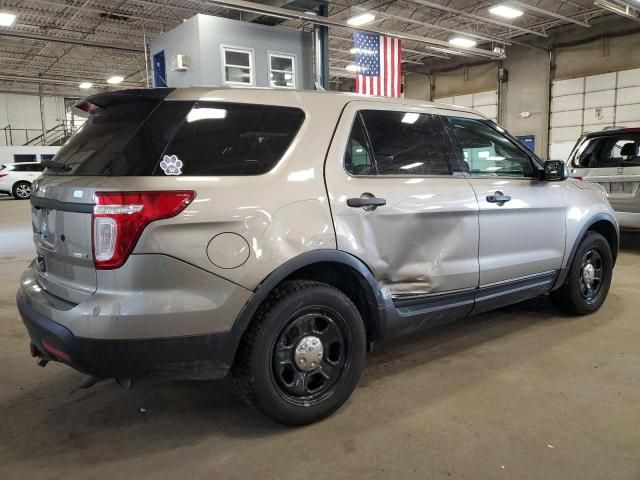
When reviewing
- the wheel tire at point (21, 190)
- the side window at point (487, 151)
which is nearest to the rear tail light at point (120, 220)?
the side window at point (487, 151)

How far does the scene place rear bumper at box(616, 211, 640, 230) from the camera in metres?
6.63

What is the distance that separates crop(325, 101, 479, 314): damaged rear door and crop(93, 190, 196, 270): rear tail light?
2.89ft

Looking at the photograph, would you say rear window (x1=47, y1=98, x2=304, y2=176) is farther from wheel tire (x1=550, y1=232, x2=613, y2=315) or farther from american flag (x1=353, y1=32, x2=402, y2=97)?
american flag (x1=353, y1=32, x2=402, y2=97)

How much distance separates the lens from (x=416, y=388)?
2953 millimetres

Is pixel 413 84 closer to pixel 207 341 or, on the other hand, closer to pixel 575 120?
pixel 575 120

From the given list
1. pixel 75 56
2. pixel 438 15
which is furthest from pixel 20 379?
pixel 75 56

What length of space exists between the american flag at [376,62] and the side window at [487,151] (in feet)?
25.5

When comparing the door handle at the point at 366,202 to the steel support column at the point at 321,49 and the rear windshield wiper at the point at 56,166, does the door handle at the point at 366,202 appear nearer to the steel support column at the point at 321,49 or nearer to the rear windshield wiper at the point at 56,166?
the rear windshield wiper at the point at 56,166

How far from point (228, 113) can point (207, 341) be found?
1043 mm

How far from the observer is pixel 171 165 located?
212 cm

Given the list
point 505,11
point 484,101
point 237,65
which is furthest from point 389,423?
point 484,101

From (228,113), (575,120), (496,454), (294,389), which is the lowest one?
(496,454)

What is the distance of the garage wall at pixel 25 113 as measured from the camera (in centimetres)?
2827

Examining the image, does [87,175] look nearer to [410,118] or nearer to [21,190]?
[410,118]
